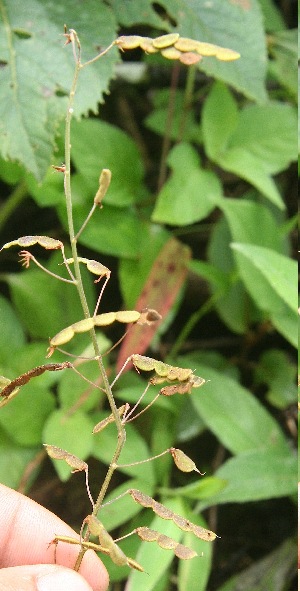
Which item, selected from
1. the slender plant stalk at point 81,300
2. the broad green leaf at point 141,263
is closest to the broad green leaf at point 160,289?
the broad green leaf at point 141,263

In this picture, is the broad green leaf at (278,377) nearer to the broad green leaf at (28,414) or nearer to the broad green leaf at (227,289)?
the broad green leaf at (227,289)

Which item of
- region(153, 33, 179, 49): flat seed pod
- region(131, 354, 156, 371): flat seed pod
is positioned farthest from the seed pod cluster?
region(131, 354, 156, 371): flat seed pod

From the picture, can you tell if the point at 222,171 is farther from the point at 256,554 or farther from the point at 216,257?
the point at 256,554

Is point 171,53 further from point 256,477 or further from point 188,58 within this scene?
point 256,477

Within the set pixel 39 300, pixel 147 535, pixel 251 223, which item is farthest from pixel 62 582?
pixel 251 223

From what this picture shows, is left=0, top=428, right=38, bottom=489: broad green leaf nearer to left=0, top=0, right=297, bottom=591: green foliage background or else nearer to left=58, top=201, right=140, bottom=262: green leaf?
left=0, top=0, right=297, bottom=591: green foliage background

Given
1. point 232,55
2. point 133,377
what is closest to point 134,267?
point 133,377
